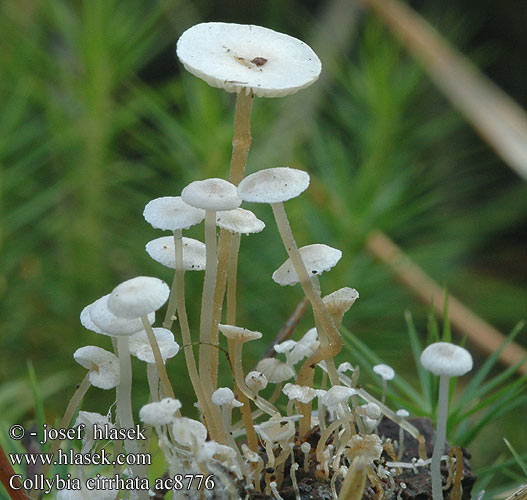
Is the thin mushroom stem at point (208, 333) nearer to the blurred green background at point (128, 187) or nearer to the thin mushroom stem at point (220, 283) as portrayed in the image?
the thin mushroom stem at point (220, 283)

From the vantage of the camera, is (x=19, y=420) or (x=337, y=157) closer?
(x=19, y=420)

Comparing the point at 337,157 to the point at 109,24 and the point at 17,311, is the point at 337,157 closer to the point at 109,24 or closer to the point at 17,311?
the point at 109,24

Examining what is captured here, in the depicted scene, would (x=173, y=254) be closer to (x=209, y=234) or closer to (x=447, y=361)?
(x=209, y=234)

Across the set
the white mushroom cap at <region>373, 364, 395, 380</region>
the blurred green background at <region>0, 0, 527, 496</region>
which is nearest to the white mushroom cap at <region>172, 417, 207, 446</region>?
the white mushroom cap at <region>373, 364, 395, 380</region>

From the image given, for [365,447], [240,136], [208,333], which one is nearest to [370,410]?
[365,447]

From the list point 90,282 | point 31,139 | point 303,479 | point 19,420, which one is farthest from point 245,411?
point 31,139

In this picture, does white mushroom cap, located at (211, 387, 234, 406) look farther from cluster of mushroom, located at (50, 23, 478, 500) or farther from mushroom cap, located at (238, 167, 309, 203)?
mushroom cap, located at (238, 167, 309, 203)

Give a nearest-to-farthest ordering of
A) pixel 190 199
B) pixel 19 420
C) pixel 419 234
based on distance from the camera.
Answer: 1. pixel 190 199
2. pixel 19 420
3. pixel 419 234
